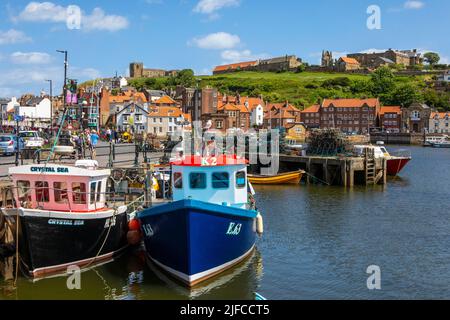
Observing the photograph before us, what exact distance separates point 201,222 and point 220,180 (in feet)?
9.78

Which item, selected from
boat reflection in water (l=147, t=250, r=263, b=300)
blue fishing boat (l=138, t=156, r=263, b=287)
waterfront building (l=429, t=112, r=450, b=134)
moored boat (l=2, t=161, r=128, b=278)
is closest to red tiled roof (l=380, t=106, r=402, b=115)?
waterfront building (l=429, t=112, r=450, b=134)

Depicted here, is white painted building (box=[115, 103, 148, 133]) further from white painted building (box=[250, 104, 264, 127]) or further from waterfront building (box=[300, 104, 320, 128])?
waterfront building (box=[300, 104, 320, 128])

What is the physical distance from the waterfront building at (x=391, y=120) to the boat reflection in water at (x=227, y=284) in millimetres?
136450

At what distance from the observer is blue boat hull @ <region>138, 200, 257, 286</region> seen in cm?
1778

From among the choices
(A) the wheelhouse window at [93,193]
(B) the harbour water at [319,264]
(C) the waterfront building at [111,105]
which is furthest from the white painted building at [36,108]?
(A) the wheelhouse window at [93,193]

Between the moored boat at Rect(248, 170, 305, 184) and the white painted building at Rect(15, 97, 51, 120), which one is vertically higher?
the white painted building at Rect(15, 97, 51, 120)

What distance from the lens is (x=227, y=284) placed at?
63.8 feet

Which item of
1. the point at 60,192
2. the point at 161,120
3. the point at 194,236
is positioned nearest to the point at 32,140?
the point at 60,192

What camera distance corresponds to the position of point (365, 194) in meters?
42.8

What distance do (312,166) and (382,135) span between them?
309 ft

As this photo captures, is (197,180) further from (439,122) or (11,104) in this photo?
(439,122)

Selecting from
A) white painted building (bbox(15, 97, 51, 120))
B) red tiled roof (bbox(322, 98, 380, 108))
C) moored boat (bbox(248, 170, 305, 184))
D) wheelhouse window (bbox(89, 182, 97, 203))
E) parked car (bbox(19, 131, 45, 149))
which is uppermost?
red tiled roof (bbox(322, 98, 380, 108))

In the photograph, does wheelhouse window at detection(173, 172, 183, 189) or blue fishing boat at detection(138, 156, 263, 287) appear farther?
wheelhouse window at detection(173, 172, 183, 189)

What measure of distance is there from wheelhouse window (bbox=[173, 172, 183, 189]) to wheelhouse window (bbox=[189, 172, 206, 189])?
41 cm
